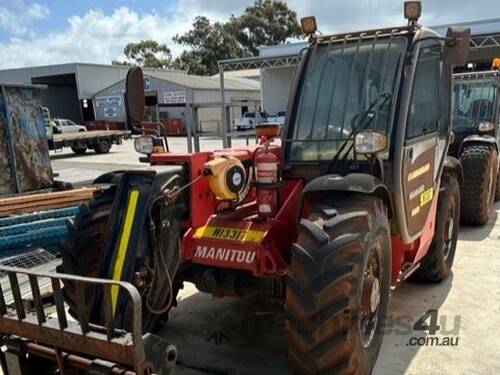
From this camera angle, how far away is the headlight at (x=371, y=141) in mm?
3096

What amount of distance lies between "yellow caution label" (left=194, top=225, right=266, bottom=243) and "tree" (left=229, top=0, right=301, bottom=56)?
2421 inches

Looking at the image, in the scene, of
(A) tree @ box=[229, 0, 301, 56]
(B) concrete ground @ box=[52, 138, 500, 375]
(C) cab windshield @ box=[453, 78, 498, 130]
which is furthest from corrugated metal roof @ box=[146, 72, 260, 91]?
(B) concrete ground @ box=[52, 138, 500, 375]

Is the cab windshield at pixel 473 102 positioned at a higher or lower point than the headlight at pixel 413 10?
lower

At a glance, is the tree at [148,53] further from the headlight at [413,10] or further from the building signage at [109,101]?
the headlight at [413,10]

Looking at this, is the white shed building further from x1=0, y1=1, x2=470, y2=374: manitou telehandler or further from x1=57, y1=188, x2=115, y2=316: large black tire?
x1=57, y1=188, x2=115, y2=316: large black tire

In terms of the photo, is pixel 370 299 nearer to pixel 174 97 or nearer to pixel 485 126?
pixel 485 126

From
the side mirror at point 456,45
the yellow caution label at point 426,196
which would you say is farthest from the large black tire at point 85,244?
the side mirror at point 456,45

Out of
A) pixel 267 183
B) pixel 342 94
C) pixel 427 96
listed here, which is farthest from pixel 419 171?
pixel 267 183

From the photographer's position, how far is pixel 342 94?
3.78 m

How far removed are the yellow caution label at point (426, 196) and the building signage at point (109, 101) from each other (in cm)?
3438

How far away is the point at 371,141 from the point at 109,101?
3621cm

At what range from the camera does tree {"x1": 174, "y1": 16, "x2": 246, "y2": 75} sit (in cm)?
5997

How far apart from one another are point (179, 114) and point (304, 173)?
3219 cm

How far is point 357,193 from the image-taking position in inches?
124
